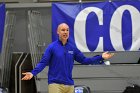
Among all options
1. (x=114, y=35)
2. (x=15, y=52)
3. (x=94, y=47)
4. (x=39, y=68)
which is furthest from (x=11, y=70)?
(x=39, y=68)

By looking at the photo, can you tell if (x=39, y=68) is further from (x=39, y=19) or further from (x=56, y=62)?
(x=39, y=19)

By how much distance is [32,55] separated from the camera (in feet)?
24.3

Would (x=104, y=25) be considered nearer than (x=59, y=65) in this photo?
No

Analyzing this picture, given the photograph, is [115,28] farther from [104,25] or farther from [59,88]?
[59,88]

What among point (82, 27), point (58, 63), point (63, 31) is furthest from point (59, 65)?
point (82, 27)

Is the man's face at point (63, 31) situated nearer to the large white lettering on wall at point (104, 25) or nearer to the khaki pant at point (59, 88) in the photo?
the khaki pant at point (59, 88)

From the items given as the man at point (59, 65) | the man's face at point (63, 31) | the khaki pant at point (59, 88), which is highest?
the man's face at point (63, 31)

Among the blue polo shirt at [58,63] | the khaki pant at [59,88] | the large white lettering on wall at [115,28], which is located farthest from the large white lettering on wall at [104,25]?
the khaki pant at [59,88]

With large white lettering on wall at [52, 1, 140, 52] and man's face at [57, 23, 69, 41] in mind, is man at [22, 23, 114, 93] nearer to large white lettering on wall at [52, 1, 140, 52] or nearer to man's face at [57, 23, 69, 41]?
man's face at [57, 23, 69, 41]

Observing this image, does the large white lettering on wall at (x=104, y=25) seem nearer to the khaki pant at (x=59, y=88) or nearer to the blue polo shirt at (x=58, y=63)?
the blue polo shirt at (x=58, y=63)

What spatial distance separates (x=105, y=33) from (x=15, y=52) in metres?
2.42

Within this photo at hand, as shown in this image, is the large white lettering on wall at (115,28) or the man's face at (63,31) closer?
the man's face at (63,31)

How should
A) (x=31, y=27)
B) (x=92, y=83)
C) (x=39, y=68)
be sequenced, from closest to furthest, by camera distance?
(x=39, y=68)
(x=92, y=83)
(x=31, y=27)

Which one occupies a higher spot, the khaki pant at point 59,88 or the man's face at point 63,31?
the man's face at point 63,31
